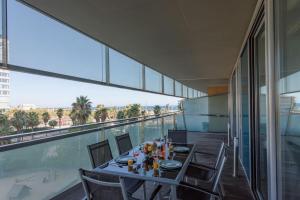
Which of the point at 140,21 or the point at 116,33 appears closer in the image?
the point at 140,21

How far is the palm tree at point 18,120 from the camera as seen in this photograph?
64.5ft

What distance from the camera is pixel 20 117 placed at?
20.0m

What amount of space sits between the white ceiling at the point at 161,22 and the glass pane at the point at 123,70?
971 mm

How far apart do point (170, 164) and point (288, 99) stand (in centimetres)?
127

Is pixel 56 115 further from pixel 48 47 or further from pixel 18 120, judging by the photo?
pixel 48 47

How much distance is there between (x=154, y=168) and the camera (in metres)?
1.92

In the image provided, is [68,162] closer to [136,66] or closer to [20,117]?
[136,66]

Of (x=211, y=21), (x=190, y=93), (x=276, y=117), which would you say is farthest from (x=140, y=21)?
(x=190, y=93)

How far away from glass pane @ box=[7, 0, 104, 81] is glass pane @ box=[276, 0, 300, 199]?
2.74 m

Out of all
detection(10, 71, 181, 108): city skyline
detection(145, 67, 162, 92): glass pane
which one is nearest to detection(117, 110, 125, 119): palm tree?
detection(10, 71, 181, 108): city skyline

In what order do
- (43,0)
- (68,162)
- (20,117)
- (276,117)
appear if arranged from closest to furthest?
(276,117) < (43,0) < (68,162) < (20,117)

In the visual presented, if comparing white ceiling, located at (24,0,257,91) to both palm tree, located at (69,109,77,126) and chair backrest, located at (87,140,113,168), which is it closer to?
chair backrest, located at (87,140,113,168)

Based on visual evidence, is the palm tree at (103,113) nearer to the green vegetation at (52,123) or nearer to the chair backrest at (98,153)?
the green vegetation at (52,123)

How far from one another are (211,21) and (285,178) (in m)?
2.09
